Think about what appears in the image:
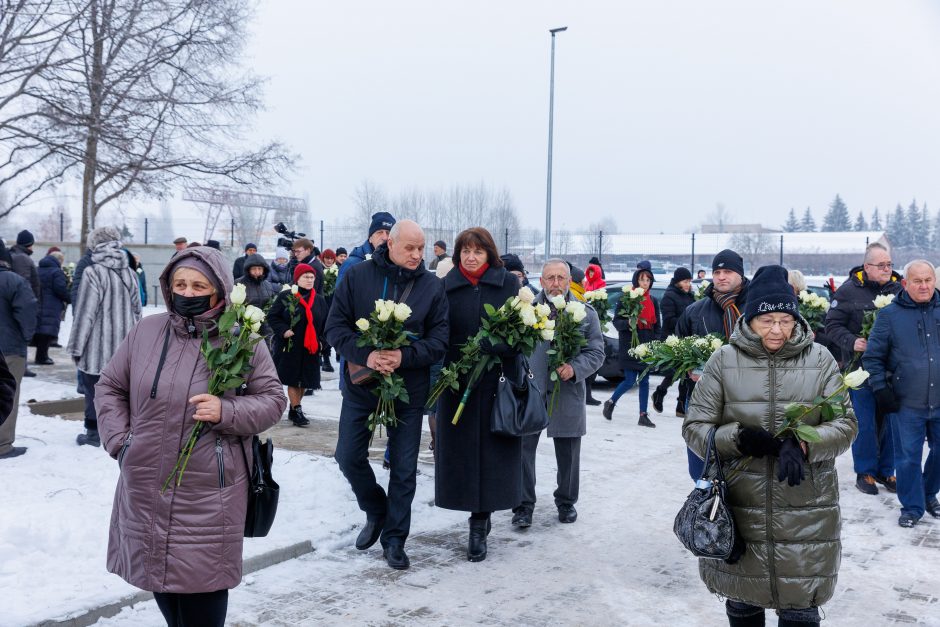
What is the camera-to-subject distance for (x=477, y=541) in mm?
6039

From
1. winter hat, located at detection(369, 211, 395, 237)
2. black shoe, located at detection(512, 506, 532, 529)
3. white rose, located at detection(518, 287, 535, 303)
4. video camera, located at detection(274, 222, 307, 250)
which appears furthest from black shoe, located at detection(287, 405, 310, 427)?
video camera, located at detection(274, 222, 307, 250)

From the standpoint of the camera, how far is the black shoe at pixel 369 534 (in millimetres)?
6121

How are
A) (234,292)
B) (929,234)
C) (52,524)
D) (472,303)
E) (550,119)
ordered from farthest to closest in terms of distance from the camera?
(929,234), (550,119), (472,303), (52,524), (234,292)

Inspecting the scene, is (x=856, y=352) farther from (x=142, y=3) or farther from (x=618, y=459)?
(x=142, y=3)

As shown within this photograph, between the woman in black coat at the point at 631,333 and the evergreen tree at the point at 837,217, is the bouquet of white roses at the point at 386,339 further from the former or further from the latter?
the evergreen tree at the point at 837,217

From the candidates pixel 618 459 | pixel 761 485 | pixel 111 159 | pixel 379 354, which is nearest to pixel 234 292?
pixel 379 354

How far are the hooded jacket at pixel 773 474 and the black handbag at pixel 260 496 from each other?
1.88 meters

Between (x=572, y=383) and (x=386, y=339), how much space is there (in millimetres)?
2069

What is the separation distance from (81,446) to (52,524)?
9.76ft

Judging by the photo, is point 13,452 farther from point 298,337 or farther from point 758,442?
point 758,442

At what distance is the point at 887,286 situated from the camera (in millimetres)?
8555

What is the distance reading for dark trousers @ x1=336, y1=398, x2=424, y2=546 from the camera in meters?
5.88

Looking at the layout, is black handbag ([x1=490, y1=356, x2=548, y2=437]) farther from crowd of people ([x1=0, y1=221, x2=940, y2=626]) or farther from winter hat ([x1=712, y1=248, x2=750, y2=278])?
winter hat ([x1=712, y1=248, x2=750, y2=278])

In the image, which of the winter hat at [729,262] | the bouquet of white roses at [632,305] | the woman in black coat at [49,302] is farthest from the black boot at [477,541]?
the woman in black coat at [49,302]
